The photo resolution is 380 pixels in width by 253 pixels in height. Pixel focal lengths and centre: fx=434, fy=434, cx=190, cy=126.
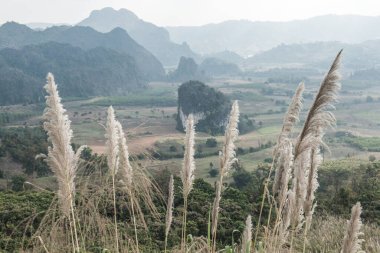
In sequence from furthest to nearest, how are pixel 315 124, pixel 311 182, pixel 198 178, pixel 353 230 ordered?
1. pixel 198 178
2. pixel 311 182
3. pixel 315 124
4. pixel 353 230

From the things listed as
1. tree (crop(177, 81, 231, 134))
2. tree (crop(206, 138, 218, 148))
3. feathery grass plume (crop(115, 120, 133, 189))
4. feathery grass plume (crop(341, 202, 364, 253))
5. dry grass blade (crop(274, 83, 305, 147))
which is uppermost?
dry grass blade (crop(274, 83, 305, 147))

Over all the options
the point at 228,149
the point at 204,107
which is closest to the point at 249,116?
the point at 204,107

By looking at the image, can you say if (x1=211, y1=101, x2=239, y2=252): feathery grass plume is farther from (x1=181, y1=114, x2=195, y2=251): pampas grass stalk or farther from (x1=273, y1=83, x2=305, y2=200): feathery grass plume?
(x1=273, y1=83, x2=305, y2=200): feathery grass plume

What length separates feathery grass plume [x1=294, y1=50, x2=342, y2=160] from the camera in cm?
280

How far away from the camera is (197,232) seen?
14.5 metres

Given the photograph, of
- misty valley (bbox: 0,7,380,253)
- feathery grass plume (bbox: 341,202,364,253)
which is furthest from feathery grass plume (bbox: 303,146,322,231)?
feathery grass plume (bbox: 341,202,364,253)

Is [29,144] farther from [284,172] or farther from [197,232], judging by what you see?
[284,172]

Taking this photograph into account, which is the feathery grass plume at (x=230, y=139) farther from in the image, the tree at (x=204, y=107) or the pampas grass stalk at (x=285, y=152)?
the tree at (x=204, y=107)

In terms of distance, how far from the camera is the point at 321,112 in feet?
9.37

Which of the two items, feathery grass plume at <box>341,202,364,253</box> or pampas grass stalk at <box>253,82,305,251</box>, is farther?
pampas grass stalk at <box>253,82,305,251</box>

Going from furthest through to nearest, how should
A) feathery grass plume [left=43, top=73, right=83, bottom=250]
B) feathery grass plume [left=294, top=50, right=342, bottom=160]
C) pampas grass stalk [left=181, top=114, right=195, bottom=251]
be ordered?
pampas grass stalk [left=181, top=114, right=195, bottom=251] < feathery grass plume [left=43, top=73, right=83, bottom=250] < feathery grass plume [left=294, top=50, right=342, bottom=160]

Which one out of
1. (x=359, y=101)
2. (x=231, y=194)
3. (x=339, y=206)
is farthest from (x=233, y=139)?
(x=359, y=101)

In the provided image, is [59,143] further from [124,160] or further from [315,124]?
[315,124]

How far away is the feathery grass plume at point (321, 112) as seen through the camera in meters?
2.80
